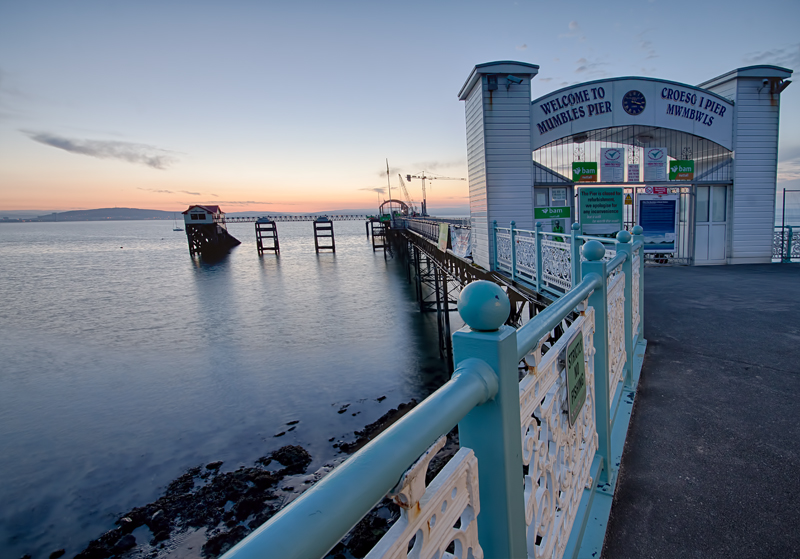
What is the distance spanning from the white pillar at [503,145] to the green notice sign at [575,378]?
898 centimetres

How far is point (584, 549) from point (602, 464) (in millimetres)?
658

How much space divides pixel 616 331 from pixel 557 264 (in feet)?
12.5

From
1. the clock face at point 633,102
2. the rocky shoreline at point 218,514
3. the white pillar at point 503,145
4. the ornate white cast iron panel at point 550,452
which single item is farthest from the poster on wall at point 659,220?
the ornate white cast iron panel at point 550,452

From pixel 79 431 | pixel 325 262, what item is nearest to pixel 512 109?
pixel 79 431

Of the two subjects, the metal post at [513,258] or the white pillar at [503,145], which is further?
the white pillar at [503,145]

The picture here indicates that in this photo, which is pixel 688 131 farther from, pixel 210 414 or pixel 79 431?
pixel 79 431

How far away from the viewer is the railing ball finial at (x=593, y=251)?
2729 millimetres

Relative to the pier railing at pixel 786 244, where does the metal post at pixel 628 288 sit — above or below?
above

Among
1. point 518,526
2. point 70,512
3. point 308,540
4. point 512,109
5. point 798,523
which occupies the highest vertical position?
point 512,109

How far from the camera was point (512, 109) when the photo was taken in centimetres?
1134

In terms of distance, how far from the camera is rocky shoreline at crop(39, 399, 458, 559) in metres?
7.54

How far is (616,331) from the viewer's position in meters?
3.49

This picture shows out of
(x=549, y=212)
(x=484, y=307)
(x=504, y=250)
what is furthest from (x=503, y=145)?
(x=484, y=307)

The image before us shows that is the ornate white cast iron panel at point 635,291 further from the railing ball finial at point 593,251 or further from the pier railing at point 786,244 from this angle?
the pier railing at point 786,244
